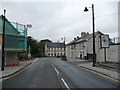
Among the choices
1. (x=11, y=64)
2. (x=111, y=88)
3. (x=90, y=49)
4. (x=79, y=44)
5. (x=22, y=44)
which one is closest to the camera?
(x=111, y=88)

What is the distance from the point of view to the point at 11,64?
24.2m

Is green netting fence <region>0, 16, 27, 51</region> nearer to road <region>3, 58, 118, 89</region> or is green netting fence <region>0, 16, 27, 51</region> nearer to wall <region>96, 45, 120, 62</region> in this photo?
road <region>3, 58, 118, 89</region>

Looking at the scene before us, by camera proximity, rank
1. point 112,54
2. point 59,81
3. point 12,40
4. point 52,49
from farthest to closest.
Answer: point 52,49 → point 112,54 → point 12,40 → point 59,81

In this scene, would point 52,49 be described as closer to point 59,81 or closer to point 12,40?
point 12,40

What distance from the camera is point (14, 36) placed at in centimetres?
2378

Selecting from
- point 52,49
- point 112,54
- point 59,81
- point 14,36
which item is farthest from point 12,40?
point 52,49

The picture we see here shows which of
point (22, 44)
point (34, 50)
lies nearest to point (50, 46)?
point (34, 50)

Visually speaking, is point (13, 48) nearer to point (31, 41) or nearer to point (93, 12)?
point (93, 12)

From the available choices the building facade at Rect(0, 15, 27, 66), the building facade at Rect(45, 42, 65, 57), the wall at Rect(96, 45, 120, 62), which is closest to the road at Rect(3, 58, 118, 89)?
the building facade at Rect(0, 15, 27, 66)

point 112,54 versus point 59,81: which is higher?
point 112,54

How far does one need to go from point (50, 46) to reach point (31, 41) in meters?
37.0

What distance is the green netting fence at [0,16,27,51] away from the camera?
2217 centimetres

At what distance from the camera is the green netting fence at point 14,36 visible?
72.7ft

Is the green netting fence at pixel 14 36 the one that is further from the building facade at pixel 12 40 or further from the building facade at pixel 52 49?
the building facade at pixel 52 49
